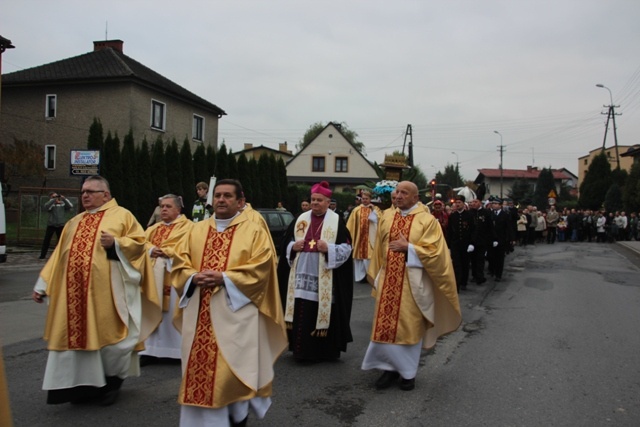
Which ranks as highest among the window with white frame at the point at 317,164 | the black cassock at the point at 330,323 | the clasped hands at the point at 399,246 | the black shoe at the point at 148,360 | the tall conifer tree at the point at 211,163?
the window with white frame at the point at 317,164

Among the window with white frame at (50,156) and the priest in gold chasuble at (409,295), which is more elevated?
the window with white frame at (50,156)

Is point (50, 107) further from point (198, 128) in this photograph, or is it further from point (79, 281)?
point (79, 281)

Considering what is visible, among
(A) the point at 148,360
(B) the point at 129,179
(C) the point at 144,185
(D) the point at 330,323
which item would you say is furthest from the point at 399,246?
(C) the point at 144,185

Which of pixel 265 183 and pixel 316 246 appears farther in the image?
pixel 265 183

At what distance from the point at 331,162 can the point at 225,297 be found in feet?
169

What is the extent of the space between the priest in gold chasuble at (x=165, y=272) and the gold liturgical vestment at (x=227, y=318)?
1927 millimetres

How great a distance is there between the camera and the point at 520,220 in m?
25.1

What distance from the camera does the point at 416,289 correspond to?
539 cm

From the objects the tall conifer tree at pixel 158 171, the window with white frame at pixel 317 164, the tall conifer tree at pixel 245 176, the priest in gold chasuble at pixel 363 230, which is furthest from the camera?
the window with white frame at pixel 317 164

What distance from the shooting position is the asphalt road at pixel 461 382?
456 cm

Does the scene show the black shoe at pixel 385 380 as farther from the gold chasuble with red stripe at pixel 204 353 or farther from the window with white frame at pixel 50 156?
the window with white frame at pixel 50 156

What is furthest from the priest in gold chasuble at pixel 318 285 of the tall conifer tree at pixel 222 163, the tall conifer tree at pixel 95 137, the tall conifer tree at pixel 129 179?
the tall conifer tree at pixel 222 163

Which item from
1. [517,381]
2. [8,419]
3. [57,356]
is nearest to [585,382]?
[517,381]

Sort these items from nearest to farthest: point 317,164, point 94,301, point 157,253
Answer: point 94,301, point 157,253, point 317,164
